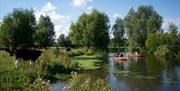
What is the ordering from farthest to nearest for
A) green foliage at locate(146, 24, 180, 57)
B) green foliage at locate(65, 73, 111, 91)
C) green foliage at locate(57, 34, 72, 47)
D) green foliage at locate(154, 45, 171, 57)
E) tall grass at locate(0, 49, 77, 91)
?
green foliage at locate(57, 34, 72, 47)
green foliage at locate(146, 24, 180, 57)
green foliage at locate(154, 45, 171, 57)
tall grass at locate(0, 49, 77, 91)
green foliage at locate(65, 73, 111, 91)

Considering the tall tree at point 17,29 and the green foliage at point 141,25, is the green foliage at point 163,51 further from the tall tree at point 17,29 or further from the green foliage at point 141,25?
the tall tree at point 17,29

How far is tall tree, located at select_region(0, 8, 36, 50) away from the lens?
53219 millimetres

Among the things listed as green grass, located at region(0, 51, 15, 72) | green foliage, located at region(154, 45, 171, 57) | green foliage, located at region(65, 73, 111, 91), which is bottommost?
green foliage, located at region(65, 73, 111, 91)

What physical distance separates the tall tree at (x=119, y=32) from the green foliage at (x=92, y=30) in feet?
194

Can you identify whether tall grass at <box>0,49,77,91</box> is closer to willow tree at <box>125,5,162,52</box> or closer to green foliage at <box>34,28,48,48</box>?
green foliage at <box>34,28,48,48</box>

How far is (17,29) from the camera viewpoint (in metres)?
53.5

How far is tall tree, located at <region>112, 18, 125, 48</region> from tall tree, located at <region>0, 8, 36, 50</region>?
253ft

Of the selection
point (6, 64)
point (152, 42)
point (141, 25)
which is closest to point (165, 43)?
point (152, 42)

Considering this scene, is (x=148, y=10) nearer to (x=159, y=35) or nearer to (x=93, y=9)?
(x=159, y=35)

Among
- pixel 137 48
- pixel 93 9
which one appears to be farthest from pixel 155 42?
pixel 93 9

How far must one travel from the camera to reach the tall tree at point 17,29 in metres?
53.2

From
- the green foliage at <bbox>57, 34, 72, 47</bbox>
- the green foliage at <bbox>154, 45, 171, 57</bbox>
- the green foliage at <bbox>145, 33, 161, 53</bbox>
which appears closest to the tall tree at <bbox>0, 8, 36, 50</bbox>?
the green foliage at <bbox>154, 45, 171, 57</bbox>

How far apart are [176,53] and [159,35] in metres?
7.76

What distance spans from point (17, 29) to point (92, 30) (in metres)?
19.0
